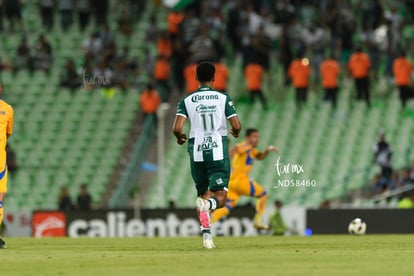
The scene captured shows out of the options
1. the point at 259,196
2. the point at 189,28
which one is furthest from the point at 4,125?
the point at 189,28

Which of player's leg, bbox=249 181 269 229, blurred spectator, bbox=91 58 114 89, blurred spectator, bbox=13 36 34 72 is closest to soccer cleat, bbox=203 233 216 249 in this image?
player's leg, bbox=249 181 269 229

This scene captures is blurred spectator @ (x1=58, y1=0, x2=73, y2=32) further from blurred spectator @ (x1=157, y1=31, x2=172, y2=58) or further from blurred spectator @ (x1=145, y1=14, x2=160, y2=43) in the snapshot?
blurred spectator @ (x1=157, y1=31, x2=172, y2=58)

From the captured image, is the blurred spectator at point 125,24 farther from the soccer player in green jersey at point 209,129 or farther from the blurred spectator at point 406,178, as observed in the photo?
the soccer player in green jersey at point 209,129

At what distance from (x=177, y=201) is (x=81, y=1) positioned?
9.65 meters

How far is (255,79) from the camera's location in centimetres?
3769

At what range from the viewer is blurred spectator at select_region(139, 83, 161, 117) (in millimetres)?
38438

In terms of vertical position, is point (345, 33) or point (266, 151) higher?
point (345, 33)

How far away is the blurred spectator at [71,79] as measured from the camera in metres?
40.3

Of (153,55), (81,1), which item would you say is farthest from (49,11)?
(153,55)

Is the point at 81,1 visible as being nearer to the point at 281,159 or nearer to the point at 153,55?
the point at 153,55

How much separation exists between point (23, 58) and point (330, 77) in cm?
1053

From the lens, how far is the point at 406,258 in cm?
1559

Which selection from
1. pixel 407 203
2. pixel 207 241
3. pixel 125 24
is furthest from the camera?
pixel 125 24

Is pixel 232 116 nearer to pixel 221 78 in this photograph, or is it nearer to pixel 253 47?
pixel 221 78
